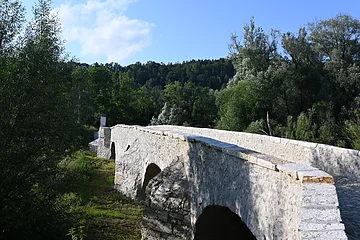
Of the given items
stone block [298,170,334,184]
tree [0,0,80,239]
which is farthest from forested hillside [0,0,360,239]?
stone block [298,170,334,184]

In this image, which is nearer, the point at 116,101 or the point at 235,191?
the point at 235,191

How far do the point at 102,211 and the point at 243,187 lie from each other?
702cm

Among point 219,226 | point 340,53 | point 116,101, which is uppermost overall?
point 340,53

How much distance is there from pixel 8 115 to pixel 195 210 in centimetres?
399

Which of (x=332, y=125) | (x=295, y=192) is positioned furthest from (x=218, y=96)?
(x=295, y=192)

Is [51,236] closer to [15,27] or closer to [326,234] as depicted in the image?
[15,27]

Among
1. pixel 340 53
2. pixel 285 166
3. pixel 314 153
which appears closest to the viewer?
pixel 285 166

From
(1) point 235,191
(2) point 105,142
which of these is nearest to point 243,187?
(1) point 235,191

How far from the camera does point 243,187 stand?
14.6ft

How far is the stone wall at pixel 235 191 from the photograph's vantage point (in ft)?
8.98

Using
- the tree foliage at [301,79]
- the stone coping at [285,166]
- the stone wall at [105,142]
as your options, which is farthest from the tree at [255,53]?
the stone coping at [285,166]

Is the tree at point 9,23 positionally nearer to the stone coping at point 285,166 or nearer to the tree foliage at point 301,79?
the stone coping at point 285,166

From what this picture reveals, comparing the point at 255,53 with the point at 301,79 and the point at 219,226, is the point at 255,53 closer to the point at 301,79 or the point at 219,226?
the point at 301,79

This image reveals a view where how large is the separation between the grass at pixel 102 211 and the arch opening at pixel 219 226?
6.94 ft
